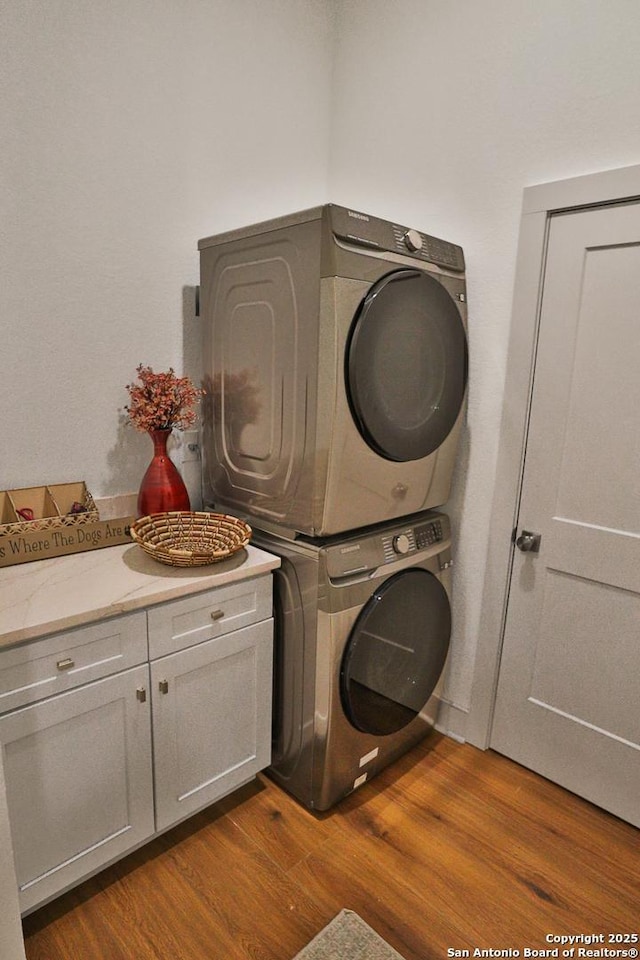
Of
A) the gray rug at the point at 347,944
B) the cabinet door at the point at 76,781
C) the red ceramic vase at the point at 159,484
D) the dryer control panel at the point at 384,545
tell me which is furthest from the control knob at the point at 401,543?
the gray rug at the point at 347,944

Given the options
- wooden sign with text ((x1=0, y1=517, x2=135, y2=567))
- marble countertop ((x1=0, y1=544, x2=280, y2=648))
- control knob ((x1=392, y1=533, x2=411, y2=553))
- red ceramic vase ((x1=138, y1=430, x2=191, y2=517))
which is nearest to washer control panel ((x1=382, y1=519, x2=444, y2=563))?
control knob ((x1=392, y1=533, x2=411, y2=553))

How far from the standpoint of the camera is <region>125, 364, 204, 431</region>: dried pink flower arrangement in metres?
1.80

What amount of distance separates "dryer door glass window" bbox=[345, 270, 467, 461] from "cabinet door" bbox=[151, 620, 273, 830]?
73cm

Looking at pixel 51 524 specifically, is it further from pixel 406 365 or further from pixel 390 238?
pixel 390 238

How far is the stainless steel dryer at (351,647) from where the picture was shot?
1702 millimetres

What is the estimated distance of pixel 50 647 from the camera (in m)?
1.31

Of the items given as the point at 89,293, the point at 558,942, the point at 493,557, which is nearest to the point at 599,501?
the point at 493,557

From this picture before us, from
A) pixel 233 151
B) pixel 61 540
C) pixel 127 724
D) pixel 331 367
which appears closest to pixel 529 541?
pixel 331 367

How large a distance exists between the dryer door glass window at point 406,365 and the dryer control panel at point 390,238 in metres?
0.08

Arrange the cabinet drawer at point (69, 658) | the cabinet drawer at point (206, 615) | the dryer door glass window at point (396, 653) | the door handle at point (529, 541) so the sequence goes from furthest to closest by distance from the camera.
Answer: the door handle at point (529, 541), the dryer door glass window at point (396, 653), the cabinet drawer at point (206, 615), the cabinet drawer at point (69, 658)

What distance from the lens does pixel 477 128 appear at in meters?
1.93

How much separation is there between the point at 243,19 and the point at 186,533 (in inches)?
73.0

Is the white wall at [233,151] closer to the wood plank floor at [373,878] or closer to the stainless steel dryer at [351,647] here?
the stainless steel dryer at [351,647]

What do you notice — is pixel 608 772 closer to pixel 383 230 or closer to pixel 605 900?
pixel 605 900
